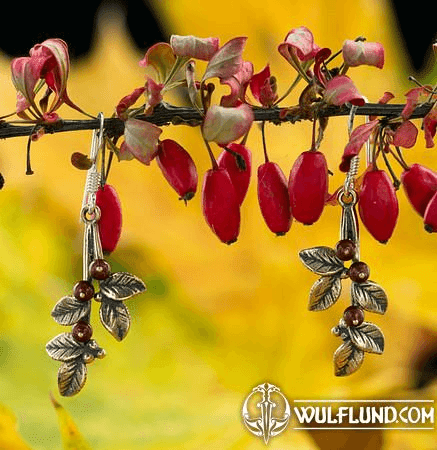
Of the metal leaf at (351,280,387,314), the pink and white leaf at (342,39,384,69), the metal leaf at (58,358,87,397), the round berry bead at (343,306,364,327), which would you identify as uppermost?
the pink and white leaf at (342,39,384,69)

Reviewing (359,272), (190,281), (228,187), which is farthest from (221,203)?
(190,281)

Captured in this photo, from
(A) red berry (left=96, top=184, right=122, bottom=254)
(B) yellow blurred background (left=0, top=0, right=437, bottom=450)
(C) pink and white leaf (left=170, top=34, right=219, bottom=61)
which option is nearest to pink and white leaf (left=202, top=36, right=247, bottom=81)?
(C) pink and white leaf (left=170, top=34, right=219, bottom=61)

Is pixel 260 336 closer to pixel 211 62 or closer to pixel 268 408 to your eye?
pixel 268 408

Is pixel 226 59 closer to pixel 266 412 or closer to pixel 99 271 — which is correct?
pixel 99 271

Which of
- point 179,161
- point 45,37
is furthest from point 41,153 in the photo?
point 179,161

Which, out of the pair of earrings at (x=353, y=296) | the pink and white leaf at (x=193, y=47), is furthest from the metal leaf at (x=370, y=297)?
the pink and white leaf at (x=193, y=47)

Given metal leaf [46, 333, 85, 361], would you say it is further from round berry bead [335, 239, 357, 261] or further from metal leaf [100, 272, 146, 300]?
round berry bead [335, 239, 357, 261]
